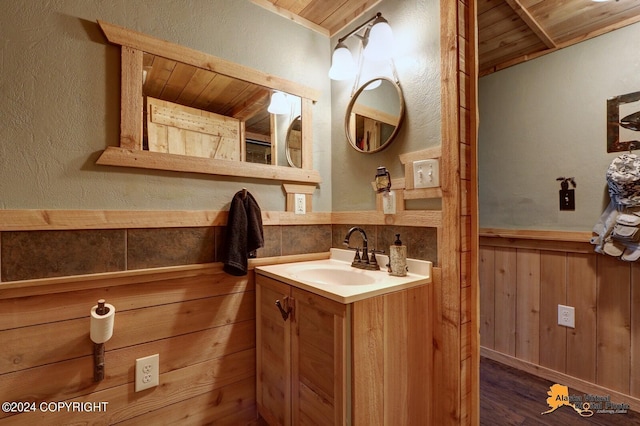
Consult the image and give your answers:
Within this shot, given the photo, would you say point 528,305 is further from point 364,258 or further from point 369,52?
point 369,52

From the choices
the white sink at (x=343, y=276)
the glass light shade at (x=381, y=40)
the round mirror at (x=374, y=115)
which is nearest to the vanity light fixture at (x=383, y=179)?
the round mirror at (x=374, y=115)

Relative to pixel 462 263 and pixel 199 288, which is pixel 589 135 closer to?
pixel 462 263

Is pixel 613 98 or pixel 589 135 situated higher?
pixel 613 98

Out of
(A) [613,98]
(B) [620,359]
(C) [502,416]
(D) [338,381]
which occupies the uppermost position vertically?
(A) [613,98]

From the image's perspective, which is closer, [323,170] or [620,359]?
[620,359]

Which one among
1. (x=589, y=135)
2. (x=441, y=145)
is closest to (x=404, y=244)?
(x=441, y=145)

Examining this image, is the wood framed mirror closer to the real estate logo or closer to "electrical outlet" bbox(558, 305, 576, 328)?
"electrical outlet" bbox(558, 305, 576, 328)

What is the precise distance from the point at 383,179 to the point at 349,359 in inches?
36.0

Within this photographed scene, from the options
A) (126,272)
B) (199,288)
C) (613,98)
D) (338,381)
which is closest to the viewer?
A: (338,381)

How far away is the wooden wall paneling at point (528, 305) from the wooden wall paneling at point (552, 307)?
29 mm

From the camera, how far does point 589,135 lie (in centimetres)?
184

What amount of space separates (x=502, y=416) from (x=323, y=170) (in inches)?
70.2

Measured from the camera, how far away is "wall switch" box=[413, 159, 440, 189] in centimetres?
131

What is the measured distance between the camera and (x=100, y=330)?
1.08m
